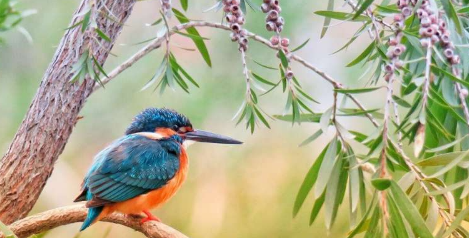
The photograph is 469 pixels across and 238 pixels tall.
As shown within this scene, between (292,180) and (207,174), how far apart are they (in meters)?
0.27

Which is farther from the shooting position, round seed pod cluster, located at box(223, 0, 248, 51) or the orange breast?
the orange breast

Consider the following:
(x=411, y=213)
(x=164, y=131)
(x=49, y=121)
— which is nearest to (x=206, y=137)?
(x=164, y=131)

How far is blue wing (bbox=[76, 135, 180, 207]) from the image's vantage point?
1196 mm

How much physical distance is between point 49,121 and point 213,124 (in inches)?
45.4

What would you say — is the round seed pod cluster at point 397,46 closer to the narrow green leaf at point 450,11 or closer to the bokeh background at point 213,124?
the narrow green leaf at point 450,11

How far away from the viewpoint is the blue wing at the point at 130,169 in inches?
47.1

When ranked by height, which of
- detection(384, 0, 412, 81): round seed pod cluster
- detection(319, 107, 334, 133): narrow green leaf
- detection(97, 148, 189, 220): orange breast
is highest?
detection(384, 0, 412, 81): round seed pod cluster

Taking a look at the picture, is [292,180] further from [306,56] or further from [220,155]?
[306,56]

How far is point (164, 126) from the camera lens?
1365 mm

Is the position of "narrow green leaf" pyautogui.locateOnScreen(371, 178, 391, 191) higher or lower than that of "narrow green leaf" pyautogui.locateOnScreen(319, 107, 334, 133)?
lower

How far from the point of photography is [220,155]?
2.33 meters

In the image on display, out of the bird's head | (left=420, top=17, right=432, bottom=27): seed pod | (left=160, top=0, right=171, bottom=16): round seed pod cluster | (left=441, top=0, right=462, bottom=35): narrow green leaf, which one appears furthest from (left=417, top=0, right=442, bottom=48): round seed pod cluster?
the bird's head

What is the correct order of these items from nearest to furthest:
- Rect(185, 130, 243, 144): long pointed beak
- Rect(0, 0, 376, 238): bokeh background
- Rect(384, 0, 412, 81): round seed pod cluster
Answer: Rect(384, 0, 412, 81): round seed pod cluster
Rect(185, 130, 243, 144): long pointed beak
Rect(0, 0, 376, 238): bokeh background

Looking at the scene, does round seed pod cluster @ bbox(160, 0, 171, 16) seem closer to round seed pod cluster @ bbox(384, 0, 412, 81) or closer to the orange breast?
round seed pod cluster @ bbox(384, 0, 412, 81)
